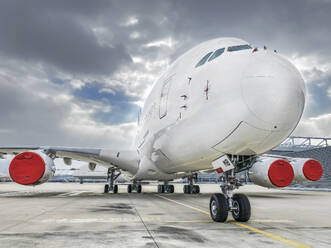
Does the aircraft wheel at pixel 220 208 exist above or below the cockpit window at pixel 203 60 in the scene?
below

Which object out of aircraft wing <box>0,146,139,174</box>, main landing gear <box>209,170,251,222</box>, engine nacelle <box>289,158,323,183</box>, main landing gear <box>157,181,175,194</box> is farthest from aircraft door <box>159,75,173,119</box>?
main landing gear <box>157,181,175,194</box>

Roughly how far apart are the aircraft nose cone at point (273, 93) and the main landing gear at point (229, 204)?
5.37 ft

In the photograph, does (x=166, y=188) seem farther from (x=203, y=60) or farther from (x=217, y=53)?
(x=217, y=53)

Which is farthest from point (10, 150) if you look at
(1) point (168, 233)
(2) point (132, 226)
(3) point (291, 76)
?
(3) point (291, 76)

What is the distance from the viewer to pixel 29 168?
1005 centimetres

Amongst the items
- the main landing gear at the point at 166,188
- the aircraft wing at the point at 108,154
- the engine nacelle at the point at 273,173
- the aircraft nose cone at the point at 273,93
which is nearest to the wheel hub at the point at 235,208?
the aircraft nose cone at the point at 273,93

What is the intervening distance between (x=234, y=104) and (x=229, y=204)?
207 centimetres

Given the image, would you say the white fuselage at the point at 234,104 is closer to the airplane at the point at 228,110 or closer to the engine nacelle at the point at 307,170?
the airplane at the point at 228,110

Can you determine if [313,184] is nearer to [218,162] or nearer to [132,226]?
[218,162]

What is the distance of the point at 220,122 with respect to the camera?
5828 mm

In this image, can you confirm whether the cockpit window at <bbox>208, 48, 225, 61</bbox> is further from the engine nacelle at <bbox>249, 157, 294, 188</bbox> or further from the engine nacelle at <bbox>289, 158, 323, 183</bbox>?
the engine nacelle at <bbox>289, 158, 323, 183</bbox>

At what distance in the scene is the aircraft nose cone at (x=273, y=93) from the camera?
5.16 metres

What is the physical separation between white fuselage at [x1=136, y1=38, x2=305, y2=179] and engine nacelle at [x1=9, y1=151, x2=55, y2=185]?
17.2 feet

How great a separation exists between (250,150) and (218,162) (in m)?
0.88
